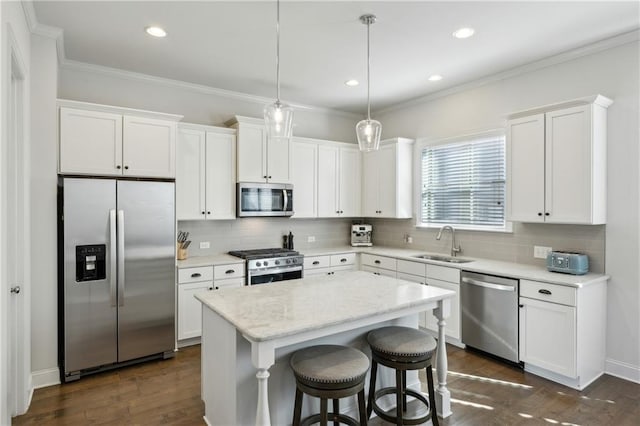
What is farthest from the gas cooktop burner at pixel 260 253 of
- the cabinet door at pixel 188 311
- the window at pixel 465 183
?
the window at pixel 465 183

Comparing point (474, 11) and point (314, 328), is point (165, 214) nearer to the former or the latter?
point (314, 328)

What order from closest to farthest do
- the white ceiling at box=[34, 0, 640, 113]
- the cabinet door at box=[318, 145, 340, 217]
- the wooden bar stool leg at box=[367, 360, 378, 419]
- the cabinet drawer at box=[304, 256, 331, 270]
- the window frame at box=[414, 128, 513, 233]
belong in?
1. the wooden bar stool leg at box=[367, 360, 378, 419]
2. the white ceiling at box=[34, 0, 640, 113]
3. the window frame at box=[414, 128, 513, 233]
4. the cabinet drawer at box=[304, 256, 331, 270]
5. the cabinet door at box=[318, 145, 340, 217]

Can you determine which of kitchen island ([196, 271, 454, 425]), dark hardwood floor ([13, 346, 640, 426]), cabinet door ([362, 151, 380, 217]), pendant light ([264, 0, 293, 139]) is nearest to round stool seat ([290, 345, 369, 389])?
kitchen island ([196, 271, 454, 425])

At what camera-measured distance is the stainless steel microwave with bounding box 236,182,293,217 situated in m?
4.41

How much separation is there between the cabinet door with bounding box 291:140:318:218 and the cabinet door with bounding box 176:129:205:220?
122 centimetres

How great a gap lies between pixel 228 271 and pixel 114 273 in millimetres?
1127

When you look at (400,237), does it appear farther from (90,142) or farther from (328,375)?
(90,142)

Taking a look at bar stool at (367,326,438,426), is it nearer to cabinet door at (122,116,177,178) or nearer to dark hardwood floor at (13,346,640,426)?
dark hardwood floor at (13,346,640,426)

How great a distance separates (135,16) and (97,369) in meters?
2.99

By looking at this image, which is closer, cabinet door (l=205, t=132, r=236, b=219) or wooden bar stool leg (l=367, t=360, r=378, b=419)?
wooden bar stool leg (l=367, t=360, r=378, b=419)

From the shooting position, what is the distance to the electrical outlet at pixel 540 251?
12.1 feet

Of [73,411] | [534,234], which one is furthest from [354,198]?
[73,411]

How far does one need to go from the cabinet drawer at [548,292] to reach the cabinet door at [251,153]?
9.92 ft

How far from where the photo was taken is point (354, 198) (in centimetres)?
550
